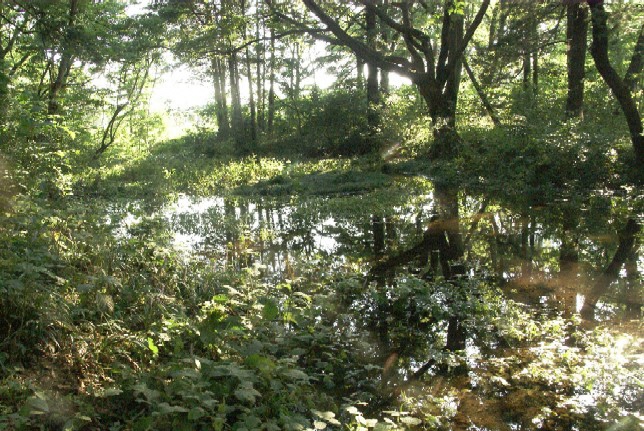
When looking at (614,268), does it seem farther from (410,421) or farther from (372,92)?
(372,92)

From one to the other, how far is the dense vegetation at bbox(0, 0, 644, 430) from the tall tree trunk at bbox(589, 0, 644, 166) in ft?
0.19

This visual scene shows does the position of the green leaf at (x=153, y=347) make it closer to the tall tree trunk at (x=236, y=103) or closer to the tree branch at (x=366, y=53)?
the tree branch at (x=366, y=53)

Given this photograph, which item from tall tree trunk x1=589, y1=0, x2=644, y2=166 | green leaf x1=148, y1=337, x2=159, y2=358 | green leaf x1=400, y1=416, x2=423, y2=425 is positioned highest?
tall tree trunk x1=589, y1=0, x2=644, y2=166

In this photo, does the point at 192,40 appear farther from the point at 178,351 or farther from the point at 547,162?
the point at 178,351

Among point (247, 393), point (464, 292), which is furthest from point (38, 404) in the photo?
point (464, 292)

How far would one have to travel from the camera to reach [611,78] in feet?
43.0

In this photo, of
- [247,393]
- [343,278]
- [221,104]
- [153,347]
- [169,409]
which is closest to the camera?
[169,409]

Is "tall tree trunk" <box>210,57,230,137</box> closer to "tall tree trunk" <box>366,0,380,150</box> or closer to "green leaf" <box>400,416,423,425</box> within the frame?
"tall tree trunk" <box>366,0,380,150</box>

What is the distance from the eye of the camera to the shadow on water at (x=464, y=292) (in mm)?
3807

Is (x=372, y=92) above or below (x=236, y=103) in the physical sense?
below

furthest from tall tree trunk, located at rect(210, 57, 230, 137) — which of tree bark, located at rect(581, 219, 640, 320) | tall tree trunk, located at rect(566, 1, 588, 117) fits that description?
tree bark, located at rect(581, 219, 640, 320)

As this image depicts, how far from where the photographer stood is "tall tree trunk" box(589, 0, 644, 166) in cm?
1234

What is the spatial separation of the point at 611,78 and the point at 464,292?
10.4m

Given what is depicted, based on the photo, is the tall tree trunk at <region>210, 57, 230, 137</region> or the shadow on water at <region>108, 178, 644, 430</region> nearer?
the shadow on water at <region>108, 178, 644, 430</region>
